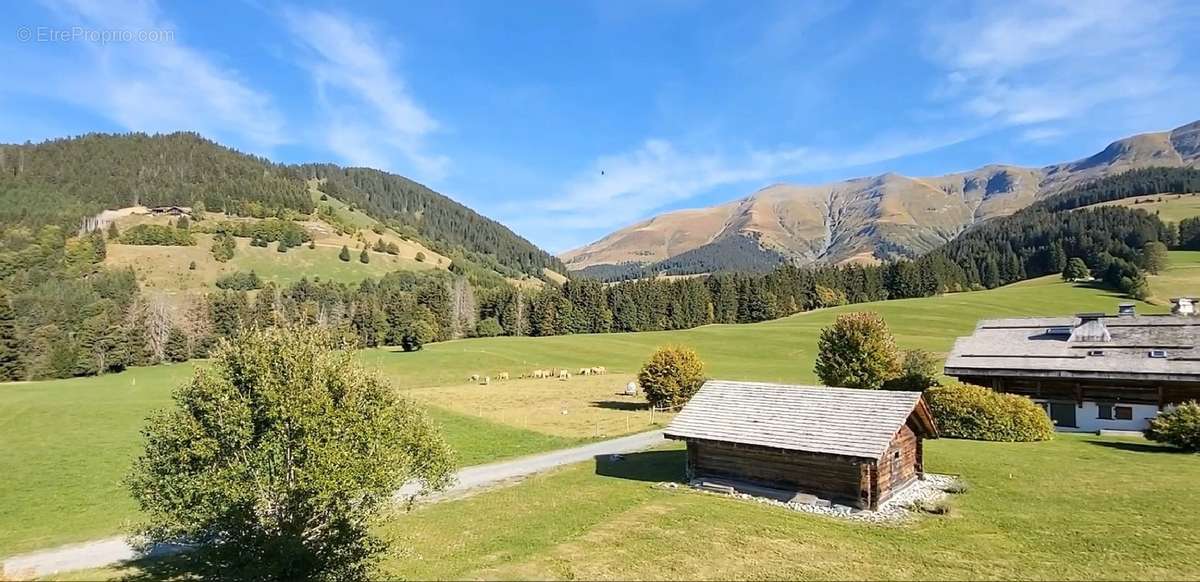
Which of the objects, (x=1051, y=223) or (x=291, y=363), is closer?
(x=291, y=363)

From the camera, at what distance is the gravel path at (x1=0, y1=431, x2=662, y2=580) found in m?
20.0

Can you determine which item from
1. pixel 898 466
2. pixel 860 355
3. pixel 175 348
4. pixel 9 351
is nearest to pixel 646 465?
pixel 898 466

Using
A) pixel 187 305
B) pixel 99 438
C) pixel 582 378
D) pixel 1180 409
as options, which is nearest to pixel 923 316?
pixel 582 378

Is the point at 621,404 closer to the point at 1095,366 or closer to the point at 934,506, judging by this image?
the point at 1095,366

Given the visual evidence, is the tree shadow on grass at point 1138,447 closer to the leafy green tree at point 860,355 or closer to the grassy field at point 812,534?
the grassy field at point 812,534

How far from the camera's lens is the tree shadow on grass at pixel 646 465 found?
31.0 metres

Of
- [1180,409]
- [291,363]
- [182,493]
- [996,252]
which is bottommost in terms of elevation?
[1180,409]

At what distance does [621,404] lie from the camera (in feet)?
193

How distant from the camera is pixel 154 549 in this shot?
21625 millimetres

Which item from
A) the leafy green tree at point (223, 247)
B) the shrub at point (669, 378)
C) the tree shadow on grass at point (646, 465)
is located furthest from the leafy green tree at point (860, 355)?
the leafy green tree at point (223, 247)

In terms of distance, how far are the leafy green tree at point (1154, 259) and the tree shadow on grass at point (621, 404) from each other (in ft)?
452

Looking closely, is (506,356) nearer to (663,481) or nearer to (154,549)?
(663,481)

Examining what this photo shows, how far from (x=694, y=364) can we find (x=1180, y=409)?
32.7m

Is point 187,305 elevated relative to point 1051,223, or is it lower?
lower
